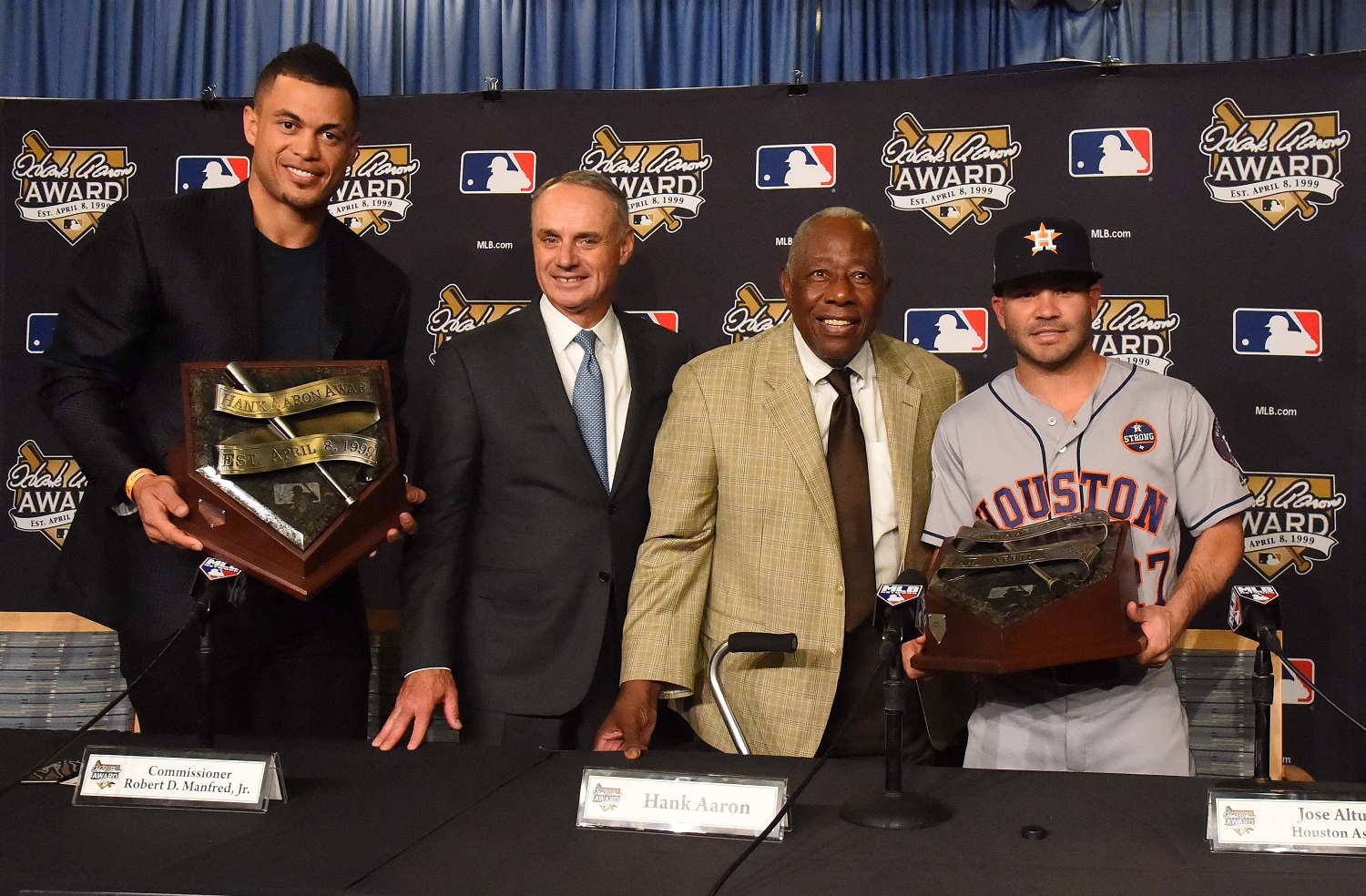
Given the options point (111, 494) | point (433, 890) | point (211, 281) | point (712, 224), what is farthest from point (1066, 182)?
point (433, 890)

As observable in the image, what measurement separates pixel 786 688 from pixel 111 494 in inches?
50.3

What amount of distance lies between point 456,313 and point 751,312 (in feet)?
2.91

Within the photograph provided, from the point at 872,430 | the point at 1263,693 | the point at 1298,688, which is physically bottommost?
the point at 1298,688

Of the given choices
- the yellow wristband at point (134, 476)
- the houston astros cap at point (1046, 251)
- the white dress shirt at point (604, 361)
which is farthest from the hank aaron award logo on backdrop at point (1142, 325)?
the yellow wristband at point (134, 476)

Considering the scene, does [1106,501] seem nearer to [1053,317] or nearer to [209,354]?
[1053,317]

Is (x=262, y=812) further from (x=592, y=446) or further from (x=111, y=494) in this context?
(x=592, y=446)

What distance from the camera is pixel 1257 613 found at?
1.54 m

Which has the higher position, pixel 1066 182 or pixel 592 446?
pixel 1066 182

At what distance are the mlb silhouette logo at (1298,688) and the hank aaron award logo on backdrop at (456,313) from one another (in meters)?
2.41

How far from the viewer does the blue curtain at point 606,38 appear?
152 inches

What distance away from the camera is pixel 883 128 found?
3488 mm

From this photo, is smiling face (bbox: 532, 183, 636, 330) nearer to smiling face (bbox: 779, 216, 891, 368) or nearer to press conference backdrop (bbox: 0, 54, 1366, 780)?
smiling face (bbox: 779, 216, 891, 368)

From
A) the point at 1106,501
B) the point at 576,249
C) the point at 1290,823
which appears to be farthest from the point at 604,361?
the point at 1290,823

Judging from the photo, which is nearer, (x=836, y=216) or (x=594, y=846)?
(x=594, y=846)
